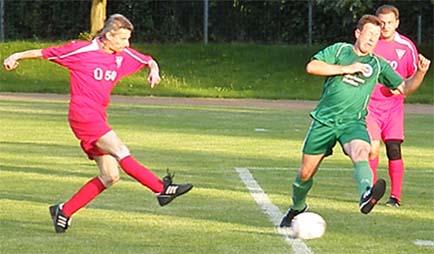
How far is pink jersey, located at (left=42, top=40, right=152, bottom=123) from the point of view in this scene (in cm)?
1011

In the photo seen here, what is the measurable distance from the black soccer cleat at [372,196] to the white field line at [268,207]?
533 millimetres

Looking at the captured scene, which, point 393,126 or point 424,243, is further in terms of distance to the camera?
point 393,126

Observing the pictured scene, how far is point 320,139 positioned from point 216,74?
30064 mm

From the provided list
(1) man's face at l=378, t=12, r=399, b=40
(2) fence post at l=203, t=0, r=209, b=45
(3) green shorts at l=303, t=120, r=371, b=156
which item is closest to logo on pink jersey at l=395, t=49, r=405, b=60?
(1) man's face at l=378, t=12, r=399, b=40

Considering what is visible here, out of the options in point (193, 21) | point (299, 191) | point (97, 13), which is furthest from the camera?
point (193, 21)

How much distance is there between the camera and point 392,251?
9523 millimetres

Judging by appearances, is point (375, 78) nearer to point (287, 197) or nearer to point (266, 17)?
point (287, 197)

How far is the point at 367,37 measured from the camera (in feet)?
32.5

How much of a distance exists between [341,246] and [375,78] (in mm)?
1380

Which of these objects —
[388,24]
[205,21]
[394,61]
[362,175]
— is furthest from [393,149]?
[205,21]

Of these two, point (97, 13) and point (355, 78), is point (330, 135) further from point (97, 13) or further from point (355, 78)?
point (97, 13)

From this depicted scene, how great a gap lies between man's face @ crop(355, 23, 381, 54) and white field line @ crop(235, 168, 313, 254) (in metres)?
1.61

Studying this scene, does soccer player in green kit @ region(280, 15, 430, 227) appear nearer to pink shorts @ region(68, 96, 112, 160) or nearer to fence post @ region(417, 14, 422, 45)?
pink shorts @ region(68, 96, 112, 160)

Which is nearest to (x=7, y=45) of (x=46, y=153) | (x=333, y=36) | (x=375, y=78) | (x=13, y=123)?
(x=333, y=36)
